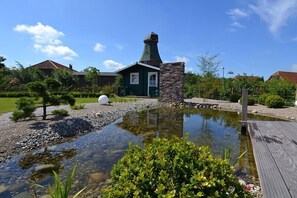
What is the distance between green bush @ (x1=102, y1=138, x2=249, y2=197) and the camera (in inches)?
62.7

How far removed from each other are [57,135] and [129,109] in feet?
20.2

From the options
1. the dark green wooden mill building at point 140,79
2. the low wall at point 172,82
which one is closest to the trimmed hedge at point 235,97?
the low wall at point 172,82

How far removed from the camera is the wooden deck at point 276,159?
2.28 m

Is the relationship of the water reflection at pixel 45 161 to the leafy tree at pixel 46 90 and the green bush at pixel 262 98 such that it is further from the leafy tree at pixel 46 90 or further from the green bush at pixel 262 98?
the green bush at pixel 262 98

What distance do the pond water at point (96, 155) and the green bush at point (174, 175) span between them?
1.78m

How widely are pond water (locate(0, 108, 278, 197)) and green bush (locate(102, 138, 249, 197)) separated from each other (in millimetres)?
1782

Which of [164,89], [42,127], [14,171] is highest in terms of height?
[164,89]

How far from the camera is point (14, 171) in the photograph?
13.2 feet

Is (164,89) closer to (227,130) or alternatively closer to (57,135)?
(227,130)

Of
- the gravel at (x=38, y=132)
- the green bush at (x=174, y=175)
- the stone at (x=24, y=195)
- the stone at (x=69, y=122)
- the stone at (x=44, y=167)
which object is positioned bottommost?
the stone at (x=24, y=195)

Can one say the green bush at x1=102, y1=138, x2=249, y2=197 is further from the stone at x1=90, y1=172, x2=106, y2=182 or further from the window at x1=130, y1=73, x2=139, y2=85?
the window at x1=130, y1=73, x2=139, y2=85

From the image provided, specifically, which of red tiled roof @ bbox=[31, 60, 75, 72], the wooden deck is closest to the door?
the wooden deck

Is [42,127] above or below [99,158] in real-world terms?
above

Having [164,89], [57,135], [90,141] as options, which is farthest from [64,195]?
[164,89]
